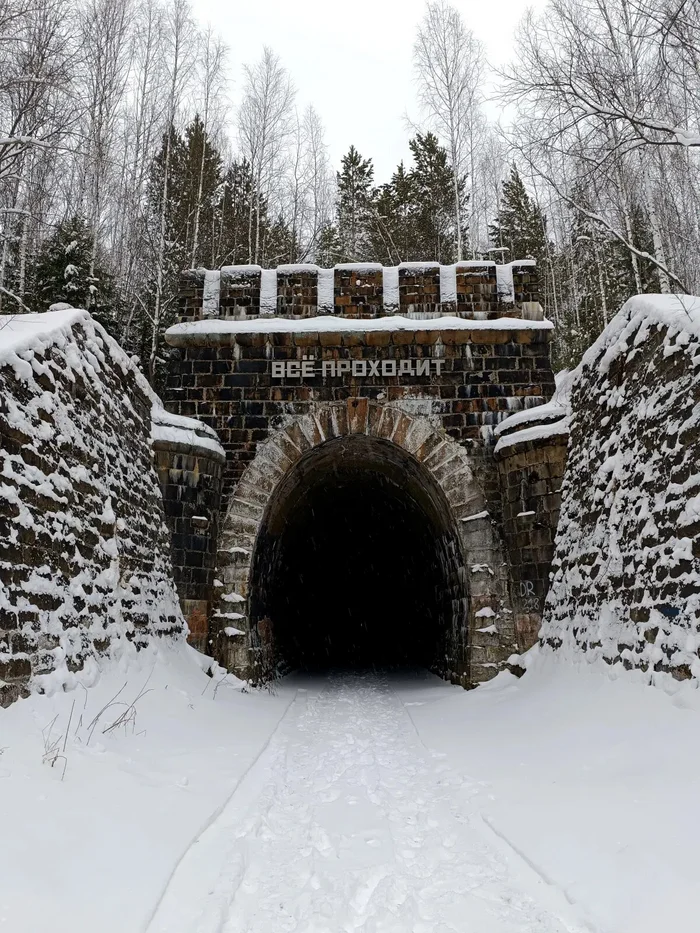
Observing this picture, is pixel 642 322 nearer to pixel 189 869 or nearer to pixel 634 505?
pixel 634 505

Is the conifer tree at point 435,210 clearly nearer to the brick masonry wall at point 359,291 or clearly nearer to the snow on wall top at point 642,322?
the brick masonry wall at point 359,291

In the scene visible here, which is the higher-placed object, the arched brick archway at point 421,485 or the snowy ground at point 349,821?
the arched brick archway at point 421,485

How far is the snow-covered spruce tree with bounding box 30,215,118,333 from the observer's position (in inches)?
631

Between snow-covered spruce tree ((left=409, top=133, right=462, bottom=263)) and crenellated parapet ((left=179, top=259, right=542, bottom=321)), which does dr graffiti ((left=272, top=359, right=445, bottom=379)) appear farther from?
snow-covered spruce tree ((left=409, top=133, right=462, bottom=263))

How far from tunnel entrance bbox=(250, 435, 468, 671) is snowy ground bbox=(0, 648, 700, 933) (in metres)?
4.21

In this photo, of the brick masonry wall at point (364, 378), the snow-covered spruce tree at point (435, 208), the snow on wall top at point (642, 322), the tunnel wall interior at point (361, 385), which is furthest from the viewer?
the snow-covered spruce tree at point (435, 208)

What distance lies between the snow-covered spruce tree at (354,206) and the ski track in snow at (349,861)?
22.8 metres

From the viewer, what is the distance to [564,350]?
2444 cm

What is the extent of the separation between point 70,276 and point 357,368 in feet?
30.0

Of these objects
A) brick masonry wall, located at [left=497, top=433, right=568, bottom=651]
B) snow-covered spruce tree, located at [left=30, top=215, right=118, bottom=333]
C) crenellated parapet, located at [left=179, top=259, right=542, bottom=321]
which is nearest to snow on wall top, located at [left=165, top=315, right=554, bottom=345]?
crenellated parapet, located at [left=179, top=259, right=542, bottom=321]

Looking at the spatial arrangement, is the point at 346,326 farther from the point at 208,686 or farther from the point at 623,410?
the point at 208,686

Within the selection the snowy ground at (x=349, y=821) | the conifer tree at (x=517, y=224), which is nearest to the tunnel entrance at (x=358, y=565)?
the snowy ground at (x=349, y=821)

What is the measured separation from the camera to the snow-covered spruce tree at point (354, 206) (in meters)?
27.0

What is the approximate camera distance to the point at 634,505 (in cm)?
639
